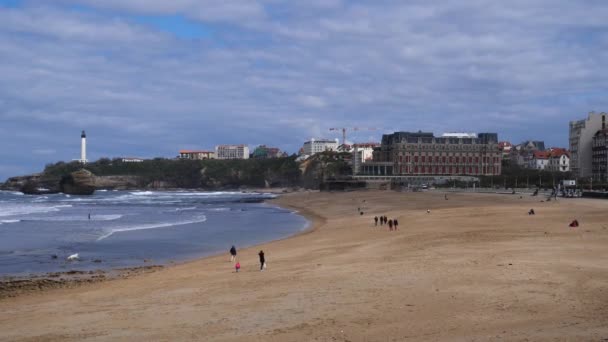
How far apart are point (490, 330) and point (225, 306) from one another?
6.45 metres

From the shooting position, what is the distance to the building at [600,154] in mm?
116438

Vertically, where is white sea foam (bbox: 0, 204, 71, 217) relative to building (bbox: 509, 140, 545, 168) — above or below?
below

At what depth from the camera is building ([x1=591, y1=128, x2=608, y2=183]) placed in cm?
11644

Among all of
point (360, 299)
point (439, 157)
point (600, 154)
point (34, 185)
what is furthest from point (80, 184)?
point (360, 299)

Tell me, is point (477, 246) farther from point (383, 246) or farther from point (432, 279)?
point (432, 279)

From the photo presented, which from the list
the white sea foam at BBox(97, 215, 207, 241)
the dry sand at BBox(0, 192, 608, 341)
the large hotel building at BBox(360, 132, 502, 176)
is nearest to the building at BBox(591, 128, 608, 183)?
the large hotel building at BBox(360, 132, 502, 176)

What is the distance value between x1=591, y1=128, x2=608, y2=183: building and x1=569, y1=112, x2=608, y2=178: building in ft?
7.85

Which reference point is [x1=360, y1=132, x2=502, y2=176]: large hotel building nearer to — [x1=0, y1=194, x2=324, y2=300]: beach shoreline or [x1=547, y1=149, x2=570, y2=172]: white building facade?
[x1=547, y1=149, x2=570, y2=172]: white building facade

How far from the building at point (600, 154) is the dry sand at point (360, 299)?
3960 inches

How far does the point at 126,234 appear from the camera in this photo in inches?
1645

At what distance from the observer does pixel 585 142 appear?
126938 millimetres

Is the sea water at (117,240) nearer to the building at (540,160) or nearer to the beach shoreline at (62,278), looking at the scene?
the beach shoreline at (62,278)

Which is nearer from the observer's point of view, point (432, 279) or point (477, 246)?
point (432, 279)

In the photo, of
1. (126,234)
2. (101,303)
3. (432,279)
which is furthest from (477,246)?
(126,234)
